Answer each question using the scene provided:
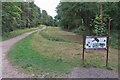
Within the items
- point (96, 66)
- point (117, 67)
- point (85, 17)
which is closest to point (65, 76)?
point (96, 66)

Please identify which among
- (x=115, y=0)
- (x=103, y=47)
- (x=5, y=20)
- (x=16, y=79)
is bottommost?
(x=16, y=79)

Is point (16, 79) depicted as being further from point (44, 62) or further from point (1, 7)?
point (1, 7)

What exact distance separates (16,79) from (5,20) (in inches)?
676

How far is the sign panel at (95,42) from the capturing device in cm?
724

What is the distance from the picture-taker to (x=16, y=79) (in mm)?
5734

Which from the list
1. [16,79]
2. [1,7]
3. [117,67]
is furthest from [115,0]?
[16,79]

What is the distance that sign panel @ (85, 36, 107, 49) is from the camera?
724 cm

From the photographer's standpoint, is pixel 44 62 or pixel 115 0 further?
pixel 115 0

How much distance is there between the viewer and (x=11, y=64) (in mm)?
7707

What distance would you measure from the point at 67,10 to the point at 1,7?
27.5 ft

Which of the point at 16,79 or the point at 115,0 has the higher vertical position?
the point at 115,0

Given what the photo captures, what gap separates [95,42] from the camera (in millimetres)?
7266

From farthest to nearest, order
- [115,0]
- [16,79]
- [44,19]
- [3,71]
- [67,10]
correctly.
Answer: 1. [44,19]
2. [67,10]
3. [115,0]
4. [3,71]
5. [16,79]

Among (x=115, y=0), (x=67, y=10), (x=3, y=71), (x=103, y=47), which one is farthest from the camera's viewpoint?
(x=67, y=10)
